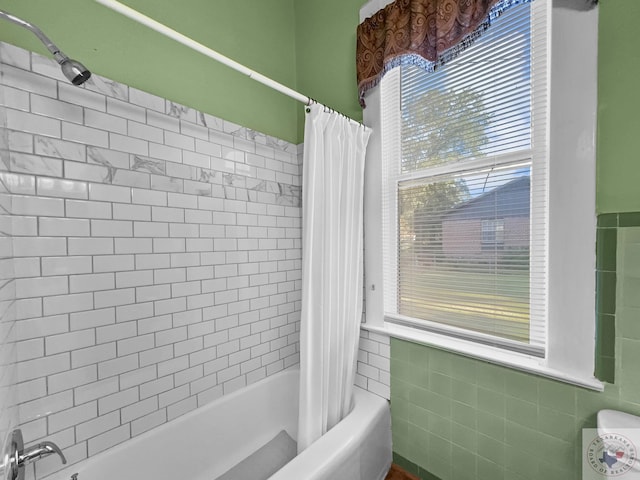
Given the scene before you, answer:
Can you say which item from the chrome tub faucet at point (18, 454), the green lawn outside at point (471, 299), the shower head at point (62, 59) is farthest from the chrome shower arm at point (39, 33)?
the green lawn outside at point (471, 299)

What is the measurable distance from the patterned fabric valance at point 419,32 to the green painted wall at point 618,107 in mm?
122

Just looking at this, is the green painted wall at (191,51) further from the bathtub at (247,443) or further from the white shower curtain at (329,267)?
the bathtub at (247,443)

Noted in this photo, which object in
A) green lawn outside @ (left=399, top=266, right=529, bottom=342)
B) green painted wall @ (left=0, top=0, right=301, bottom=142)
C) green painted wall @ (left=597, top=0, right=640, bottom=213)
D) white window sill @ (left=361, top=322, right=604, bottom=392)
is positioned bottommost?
white window sill @ (left=361, top=322, right=604, bottom=392)

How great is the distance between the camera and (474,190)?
1371 millimetres

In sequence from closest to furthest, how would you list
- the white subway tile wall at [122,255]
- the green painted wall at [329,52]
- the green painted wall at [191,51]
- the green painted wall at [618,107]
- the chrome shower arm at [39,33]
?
the chrome shower arm at [39,33]
the green painted wall at [618,107]
the white subway tile wall at [122,255]
the green painted wall at [191,51]
the green painted wall at [329,52]

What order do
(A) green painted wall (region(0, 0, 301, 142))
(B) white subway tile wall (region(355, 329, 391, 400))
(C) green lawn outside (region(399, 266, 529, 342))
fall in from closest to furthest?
(A) green painted wall (region(0, 0, 301, 142)) < (C) green lawn outside (region(399, 266, 529, 342)) < (B) white subway tile wall (region(355, 329, 391, 400))

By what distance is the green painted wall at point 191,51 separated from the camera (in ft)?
3.78

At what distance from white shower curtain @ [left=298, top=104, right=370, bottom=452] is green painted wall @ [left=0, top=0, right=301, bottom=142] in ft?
2.18

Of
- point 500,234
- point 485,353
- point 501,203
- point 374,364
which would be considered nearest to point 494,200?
point 501,203

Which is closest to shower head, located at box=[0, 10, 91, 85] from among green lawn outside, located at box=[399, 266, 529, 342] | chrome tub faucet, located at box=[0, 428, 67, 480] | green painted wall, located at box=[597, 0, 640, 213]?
chrome tub faucet, located at box=[0, 428, 67, 480]

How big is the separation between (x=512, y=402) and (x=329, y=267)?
0.99 meters

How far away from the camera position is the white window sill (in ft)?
3.48

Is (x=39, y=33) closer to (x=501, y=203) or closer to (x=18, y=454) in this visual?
(x=18, y=454)

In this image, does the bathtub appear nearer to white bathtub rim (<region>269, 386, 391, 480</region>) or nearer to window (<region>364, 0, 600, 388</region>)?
white bathtub rim (<region>269, 386, 391, 480</region>)
